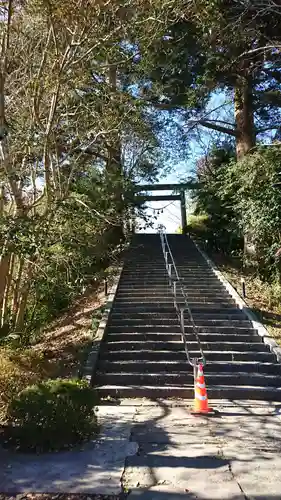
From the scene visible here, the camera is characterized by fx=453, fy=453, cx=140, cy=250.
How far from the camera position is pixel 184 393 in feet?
25.2

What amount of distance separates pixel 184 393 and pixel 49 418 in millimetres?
3215

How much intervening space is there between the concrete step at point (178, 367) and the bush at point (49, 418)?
124 inches

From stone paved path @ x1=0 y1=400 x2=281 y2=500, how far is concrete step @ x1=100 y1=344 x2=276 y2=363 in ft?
7.99

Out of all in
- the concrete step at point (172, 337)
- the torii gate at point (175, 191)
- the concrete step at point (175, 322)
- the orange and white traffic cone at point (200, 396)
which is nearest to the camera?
the orange and white traffic cone at point (200, 396)

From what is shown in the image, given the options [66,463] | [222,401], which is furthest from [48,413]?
[222,401]

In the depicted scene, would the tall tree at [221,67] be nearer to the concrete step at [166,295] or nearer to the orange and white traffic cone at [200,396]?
the concrete step at [166,295]

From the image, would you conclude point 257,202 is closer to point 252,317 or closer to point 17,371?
point 252,317

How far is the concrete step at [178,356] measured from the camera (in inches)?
352

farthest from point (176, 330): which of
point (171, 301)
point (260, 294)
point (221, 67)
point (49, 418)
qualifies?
point (221, 67)

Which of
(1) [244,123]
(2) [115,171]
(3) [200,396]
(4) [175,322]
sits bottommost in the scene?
(3) [200,396]

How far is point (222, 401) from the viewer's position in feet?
24.5

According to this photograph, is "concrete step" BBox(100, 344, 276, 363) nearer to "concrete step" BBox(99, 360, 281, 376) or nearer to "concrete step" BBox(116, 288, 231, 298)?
"concrete step" BBox(99, 360, 281, 376)

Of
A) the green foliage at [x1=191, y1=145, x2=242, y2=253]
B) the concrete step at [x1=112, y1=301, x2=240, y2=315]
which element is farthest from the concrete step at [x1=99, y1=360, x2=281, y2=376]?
the green foliage at [x1=191, y1=145, x2=242, y2=253]

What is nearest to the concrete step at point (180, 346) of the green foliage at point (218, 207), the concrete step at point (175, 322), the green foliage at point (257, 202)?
the concrete step at point (175, 322)
